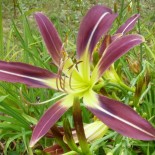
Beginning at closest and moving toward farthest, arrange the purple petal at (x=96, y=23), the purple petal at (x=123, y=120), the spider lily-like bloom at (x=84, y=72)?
the purple petal at (x=123, y=120), the spider lily-like bloom at (x=84, y=72), the purple petal at (x=96, y=23)

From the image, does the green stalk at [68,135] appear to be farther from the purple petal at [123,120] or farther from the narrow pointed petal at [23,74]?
the narrow pointed petal at [23,74]

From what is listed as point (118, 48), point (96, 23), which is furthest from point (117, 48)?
point (96, 23)

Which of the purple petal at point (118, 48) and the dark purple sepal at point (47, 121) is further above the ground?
the purple petal at point (118, 48)

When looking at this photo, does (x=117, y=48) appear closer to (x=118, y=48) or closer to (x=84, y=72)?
(x=118, y=48)

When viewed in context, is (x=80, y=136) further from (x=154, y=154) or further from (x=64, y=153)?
(x=154, y=154)

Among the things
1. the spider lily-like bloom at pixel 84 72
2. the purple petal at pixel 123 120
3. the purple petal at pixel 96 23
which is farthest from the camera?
the purple petal at pixel 96 23

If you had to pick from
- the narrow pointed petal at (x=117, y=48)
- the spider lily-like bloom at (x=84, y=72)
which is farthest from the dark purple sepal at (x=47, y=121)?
the narrow pointed petal at (x=117, y=48)

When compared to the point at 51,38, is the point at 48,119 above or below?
below

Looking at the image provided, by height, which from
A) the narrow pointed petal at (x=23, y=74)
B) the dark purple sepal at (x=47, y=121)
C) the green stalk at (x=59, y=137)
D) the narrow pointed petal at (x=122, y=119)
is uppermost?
the narrow pointed petal at (x=23, y=74)

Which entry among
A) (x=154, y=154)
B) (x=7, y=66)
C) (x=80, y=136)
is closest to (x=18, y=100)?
(x=154, y=154)
